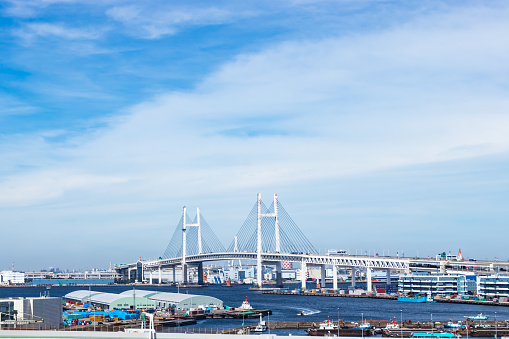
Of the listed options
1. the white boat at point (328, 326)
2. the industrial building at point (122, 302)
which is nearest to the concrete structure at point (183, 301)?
the industrial building at point (122, 302)

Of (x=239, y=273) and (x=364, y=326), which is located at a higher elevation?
(x=364, y=326)

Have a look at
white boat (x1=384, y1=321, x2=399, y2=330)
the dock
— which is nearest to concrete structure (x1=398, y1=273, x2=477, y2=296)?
the dock

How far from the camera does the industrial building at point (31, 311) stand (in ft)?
65.9

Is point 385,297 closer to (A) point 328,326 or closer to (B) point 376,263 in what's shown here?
(B) point 376,263

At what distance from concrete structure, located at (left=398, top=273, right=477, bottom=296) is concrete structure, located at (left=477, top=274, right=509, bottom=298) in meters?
3.49

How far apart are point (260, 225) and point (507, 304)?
2752 centimetres

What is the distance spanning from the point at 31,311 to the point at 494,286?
35.7 meters

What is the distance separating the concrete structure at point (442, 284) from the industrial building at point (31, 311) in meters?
36.5

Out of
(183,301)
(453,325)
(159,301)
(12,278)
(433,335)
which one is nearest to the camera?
(433,335)

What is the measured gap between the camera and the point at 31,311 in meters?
21.0

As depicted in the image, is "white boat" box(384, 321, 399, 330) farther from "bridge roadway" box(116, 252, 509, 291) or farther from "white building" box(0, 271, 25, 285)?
"white building" box(0, 271, 25, 285)

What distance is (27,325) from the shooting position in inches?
730

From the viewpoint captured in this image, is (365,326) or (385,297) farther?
(385,297)

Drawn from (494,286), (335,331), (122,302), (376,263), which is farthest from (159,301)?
(376,263)
